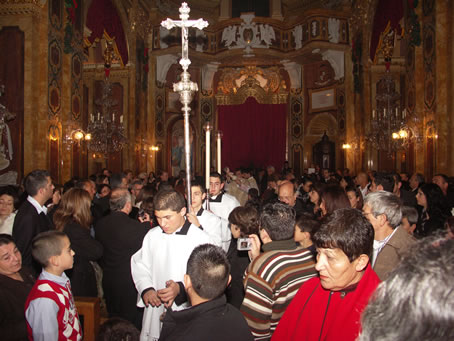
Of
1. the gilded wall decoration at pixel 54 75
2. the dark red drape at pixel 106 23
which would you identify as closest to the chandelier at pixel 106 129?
the dark red drape at pixel 106 23

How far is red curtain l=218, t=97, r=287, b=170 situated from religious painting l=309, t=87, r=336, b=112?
6.23 ft

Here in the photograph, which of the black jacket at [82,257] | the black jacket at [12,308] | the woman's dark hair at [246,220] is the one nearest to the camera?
the black jacket at [12,308]

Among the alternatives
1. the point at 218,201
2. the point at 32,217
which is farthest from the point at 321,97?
the point at 32,217

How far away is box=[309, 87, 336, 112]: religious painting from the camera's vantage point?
20188mm

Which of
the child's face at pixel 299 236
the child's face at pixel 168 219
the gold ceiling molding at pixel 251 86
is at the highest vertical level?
the gold ceiling molding at pixel 251 86

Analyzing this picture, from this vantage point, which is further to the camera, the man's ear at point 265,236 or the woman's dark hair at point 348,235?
the man's ear at point 265,236

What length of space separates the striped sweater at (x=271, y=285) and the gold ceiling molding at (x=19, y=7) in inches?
370

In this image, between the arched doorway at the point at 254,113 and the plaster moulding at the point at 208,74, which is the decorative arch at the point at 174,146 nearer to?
the arched doorway at the point at 254,113

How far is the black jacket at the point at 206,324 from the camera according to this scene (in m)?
1.80

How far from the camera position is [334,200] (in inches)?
170

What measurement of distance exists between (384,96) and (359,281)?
43.3 feet

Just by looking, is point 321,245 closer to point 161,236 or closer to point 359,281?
point 359,281

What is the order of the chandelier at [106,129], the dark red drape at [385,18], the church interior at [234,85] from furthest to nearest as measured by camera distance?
the chandelier at [106,129]
the dark red drape at [385,18]
the church interior at [234,85]

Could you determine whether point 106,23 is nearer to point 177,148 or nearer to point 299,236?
point 177,148
